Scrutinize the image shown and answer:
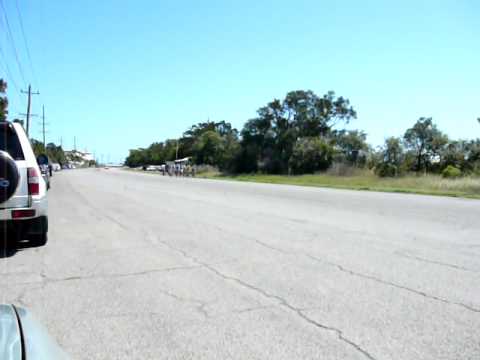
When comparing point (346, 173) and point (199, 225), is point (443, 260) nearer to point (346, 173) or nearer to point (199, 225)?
point (199, 225)

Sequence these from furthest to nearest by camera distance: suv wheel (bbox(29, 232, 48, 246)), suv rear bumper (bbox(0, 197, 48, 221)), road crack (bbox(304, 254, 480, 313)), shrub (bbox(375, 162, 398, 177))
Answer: shrub (bbox(375, 162, 398, 177))
suv wheel (bbox(29, 232, 48, 246))
suv rear bumper (bbox(0, 197, 48, 221))
road crack (bbox(304, 254, 480, 313))

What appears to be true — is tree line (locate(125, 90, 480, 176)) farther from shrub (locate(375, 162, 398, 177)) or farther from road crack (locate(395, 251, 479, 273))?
road crack (locate(395, 251, 479, 273))

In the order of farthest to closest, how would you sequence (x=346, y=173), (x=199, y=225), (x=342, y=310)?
1. (x=346, y=173)
2. (x=199, y=225)
3. (x=342, y=310)

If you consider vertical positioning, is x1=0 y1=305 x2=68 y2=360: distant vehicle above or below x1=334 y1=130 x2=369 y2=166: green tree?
below

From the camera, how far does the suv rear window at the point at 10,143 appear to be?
730cm

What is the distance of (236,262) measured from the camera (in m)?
6.90

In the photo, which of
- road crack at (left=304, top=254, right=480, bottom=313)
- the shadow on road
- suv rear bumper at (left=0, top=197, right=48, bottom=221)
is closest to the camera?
road crack at (left=304, top=254, right=480, bottom=313)

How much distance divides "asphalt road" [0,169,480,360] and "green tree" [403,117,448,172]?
163ft

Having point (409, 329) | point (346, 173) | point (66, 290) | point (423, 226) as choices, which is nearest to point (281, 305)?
point (409, 329)

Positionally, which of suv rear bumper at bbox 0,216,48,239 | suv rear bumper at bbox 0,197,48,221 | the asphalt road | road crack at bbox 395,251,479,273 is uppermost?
suv rear bumper at bbox 0,197,48,221

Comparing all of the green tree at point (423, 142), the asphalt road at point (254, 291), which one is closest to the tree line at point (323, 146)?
the green tree at point (423, 142)

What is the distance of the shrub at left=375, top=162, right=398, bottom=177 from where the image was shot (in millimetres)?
51494

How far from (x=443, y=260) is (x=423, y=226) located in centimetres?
429

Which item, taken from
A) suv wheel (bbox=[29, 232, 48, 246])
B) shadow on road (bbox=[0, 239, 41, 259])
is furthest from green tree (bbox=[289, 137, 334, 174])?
suv wheel (bbox=[29, 232, 48, 246])
